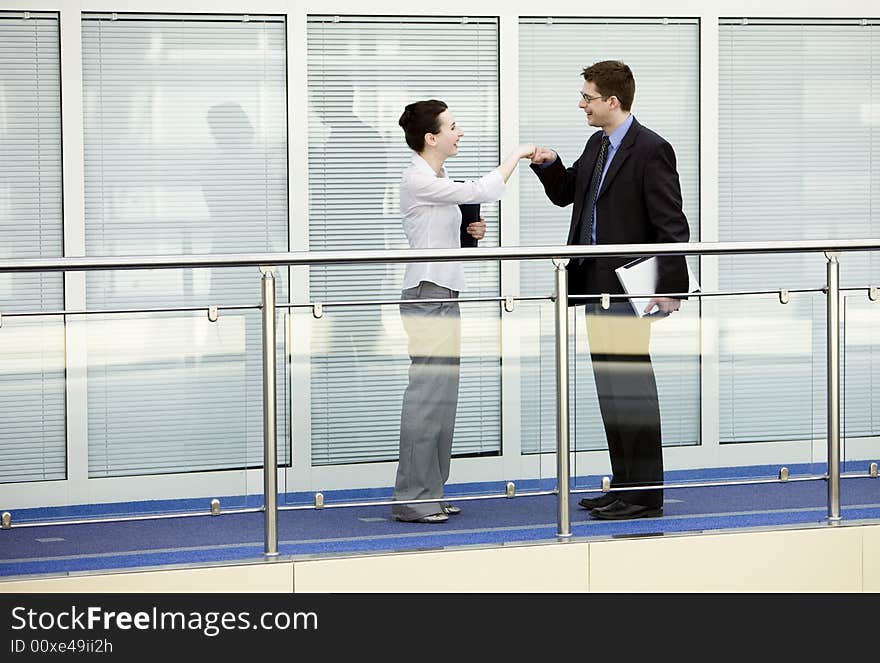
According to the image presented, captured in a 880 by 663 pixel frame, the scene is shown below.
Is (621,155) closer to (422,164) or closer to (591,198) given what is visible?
(591,198)

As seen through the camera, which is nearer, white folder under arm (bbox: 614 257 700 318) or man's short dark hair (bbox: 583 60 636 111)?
A: white folder under arm (bbox: 614 257 700 318)

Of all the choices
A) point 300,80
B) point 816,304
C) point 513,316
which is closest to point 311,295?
point 300,80

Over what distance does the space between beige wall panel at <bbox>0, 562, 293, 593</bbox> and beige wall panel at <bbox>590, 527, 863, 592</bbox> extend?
1.25 m

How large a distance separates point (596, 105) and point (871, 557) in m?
2.12

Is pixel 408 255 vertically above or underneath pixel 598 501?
above

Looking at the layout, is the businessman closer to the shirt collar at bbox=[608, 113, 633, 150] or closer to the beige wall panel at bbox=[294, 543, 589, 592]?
the shirt collar at bbox=[608, 113, 633, 150]

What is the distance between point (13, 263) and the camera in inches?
213

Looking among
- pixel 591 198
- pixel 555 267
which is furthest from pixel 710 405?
pixel 591 198

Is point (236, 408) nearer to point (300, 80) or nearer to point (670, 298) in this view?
point (670, 298)

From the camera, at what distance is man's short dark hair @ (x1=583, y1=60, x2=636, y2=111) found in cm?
650

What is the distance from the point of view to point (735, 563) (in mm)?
6027

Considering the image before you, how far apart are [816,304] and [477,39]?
2.57m

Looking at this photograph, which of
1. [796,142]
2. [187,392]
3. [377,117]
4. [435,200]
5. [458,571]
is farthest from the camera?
[796,142]

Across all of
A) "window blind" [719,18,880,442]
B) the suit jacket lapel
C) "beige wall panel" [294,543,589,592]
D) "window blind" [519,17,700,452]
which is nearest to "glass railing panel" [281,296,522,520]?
"beige wall panel" [294,543,589,592]
